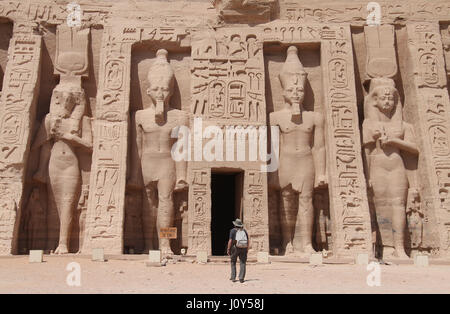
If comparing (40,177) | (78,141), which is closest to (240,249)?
(78,141)

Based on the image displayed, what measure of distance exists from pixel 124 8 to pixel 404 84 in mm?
6900

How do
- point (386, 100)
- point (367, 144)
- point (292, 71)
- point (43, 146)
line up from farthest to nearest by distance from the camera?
1. point (292, 71)
2. point (367, 144)
3. point (386, 100)
4. point (43, 146)

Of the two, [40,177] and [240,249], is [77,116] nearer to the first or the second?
[40,177]

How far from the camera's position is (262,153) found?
1034cm

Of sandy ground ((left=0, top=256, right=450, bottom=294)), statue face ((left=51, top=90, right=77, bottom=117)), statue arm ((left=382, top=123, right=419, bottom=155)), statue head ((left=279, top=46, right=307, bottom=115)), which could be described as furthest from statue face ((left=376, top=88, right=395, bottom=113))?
statue face ((left=51, top=90, right=77, bottom=117))

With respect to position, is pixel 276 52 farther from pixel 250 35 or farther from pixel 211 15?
pixel 211 15

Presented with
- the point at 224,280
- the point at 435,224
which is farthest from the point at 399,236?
the point at 224,280

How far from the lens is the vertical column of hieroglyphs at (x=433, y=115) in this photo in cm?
999

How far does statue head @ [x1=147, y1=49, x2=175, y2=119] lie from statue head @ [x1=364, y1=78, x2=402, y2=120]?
455 centimetres

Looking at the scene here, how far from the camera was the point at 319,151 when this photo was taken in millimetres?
10711

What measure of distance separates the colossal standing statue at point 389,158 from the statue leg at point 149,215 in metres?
4.82

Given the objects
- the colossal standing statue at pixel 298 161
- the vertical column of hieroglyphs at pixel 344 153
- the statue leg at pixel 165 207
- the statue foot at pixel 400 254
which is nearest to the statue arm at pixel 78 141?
the statue leg at pixel 165 207

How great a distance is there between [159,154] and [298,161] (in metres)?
3.06

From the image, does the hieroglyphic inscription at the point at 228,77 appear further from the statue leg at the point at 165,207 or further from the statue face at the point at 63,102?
the statue face at the point at 63,102
